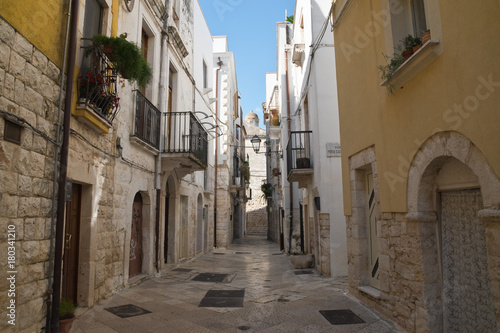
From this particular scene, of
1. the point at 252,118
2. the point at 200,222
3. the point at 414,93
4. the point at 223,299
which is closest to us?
the point at 414,93

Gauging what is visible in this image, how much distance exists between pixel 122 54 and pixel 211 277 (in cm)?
590

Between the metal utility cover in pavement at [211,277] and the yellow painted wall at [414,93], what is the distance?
3900 millimetres

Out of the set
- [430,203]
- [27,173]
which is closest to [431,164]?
[430,203]

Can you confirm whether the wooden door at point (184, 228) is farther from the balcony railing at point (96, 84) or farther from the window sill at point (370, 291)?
the window sill at point (370, 291)

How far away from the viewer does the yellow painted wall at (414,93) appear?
3045 millimetres

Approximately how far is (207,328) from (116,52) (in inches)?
169

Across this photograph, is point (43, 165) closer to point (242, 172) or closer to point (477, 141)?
point (477, 141)

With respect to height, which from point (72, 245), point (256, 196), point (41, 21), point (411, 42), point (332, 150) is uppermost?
point (256, 196)

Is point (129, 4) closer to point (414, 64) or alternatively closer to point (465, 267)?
point (414, 64)

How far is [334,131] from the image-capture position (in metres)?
9.48

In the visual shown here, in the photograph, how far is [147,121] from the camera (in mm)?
8539

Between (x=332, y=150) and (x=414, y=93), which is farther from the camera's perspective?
(x=332, y=150)


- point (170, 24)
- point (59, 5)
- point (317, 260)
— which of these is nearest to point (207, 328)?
point (59, 5)

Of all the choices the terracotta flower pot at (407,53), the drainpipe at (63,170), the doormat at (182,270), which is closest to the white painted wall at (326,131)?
the doormat at (182,270)
